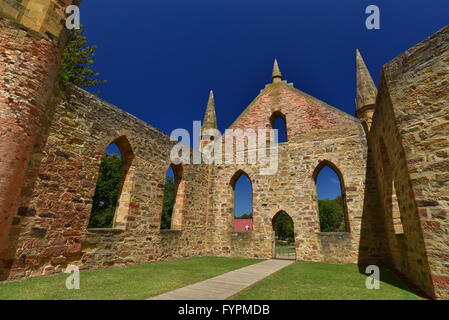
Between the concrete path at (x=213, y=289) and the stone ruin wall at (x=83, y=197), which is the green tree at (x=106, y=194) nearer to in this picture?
the stone ruin wall at (x=83, y=197)

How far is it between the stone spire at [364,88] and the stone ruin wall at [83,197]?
29.6ft

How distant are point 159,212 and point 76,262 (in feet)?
10.7

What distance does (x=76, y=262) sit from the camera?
586 cm

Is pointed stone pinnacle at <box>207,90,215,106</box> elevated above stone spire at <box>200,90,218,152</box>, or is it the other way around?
pointed stone pinnacle at <box>207,90,215,106</box>

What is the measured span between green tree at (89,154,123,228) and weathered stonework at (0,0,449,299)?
1260 centimetres

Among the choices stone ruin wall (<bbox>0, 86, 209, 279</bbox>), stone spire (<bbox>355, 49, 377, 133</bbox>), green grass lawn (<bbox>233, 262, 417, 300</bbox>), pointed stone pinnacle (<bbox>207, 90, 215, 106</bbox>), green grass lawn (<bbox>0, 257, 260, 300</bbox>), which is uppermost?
pointed stone pinnacle (<bbox>207, 90, 215, 106</bbox>)

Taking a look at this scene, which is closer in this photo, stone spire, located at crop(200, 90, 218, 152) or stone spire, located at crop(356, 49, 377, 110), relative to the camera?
stone spire, located at crop(356, 49, 377, 110)

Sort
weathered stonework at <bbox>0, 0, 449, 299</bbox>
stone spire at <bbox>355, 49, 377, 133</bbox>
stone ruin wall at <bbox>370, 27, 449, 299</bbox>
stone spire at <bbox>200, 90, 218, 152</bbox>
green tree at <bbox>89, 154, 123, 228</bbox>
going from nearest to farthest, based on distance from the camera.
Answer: stone ruin wall at <bbox>370, 27, 449, 299</bbox> → weathered stonework at <bbox>0, 0, 449, 299</bbox> → stone spire at <bbox>355, 49, 377, 133</bbox> → stone spire at <bbox>200, 90, 218, 152</bbox> → green tree at <bbox>89, 154, 123, 228</bbox>

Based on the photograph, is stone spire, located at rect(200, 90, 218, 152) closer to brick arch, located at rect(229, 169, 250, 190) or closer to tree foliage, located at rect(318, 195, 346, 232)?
brick arch, located at rect(229, 169, 250, 190)

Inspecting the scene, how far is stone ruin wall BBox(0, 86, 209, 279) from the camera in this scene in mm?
5074

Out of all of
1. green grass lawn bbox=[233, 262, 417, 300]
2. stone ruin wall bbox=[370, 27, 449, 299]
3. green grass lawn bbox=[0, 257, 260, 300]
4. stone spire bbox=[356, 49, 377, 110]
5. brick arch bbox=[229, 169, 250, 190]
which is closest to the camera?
green grass lawn bbox=[0, 257, 260, 300]

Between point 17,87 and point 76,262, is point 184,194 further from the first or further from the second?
point 17,87

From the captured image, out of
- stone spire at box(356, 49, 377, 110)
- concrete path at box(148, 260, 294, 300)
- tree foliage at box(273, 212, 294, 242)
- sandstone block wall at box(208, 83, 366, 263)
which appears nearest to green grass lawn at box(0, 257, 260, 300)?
concrete path at box(148, 260, 294, 300)
